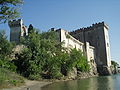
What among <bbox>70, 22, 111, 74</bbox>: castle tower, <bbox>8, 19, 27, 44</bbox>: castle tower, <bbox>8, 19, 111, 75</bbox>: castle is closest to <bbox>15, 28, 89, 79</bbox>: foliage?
<bbox>8, 19, 27, 44</bbox>: castle tower

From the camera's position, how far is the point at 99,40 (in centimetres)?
6900

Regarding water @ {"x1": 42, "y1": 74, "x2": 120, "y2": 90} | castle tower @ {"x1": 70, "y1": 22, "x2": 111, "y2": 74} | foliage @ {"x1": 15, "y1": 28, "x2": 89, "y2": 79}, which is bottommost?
water @ {"x1": 42, "y1": 74, "x2": 120, "y2": 90}

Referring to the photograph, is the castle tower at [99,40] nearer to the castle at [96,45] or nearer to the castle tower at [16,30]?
the castle at [96,45]

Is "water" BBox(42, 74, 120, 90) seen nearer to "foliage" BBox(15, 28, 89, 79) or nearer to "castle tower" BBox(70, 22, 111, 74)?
"foliage" BBox(15, 28, 89, 79)

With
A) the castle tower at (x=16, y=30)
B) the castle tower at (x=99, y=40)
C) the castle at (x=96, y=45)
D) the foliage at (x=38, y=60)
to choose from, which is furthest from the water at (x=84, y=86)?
the castle tower at (x=99, y=40)

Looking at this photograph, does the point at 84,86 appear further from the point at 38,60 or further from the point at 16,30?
the point at 16,30

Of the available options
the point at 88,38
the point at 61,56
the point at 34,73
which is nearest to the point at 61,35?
the point at 61,56

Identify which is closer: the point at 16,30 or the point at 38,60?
the point at 38,60

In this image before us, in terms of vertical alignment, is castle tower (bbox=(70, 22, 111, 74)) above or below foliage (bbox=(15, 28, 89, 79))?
above

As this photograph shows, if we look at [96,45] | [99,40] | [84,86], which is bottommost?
[84,86]

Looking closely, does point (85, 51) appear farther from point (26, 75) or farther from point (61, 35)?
point (26, 75)

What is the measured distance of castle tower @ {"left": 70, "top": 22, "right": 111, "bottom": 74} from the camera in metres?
66.6

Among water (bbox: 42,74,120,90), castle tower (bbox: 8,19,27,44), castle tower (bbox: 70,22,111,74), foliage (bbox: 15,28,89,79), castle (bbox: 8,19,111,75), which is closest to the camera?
water (bbox: 42,74,120,90)

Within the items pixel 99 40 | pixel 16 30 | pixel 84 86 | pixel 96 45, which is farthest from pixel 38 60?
pixel 99 40
